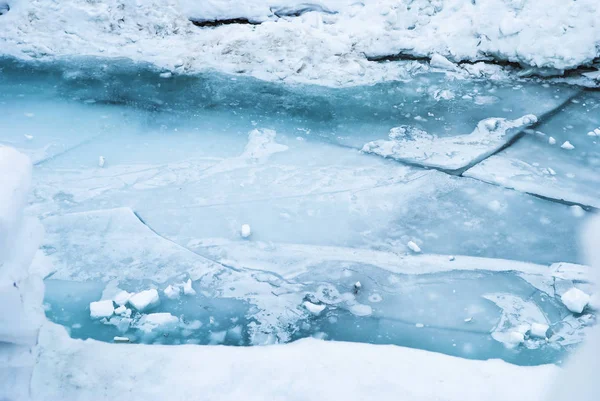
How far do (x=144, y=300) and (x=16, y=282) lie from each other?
88cm

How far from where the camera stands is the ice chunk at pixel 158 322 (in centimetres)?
245

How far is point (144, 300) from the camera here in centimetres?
253

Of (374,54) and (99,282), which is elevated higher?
(374,54)

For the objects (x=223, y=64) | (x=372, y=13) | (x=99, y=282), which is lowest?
(x=99, y=282)

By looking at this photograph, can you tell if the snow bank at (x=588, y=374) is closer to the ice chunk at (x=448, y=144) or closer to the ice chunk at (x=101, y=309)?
the ice chunk at (x=101, y=309)

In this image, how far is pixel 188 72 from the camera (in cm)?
461

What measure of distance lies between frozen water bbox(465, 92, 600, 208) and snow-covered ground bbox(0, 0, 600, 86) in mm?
791

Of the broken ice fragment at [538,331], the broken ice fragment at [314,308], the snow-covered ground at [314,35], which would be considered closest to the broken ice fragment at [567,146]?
the snow-covered ground at [314,35]

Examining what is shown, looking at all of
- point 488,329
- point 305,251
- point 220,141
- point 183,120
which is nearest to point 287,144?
point 220,141

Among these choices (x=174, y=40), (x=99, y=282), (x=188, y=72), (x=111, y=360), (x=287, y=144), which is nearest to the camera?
(x=111, y=360)

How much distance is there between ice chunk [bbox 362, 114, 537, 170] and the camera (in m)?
3.66

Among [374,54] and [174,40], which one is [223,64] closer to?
[174,40]

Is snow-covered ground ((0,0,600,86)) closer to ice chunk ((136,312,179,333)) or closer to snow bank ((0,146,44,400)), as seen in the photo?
ice chunk ((136,312,179,333))

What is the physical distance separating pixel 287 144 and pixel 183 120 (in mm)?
815
